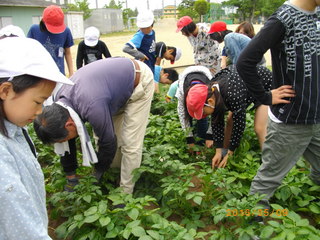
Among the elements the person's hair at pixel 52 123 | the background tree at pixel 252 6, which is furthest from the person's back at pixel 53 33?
the background tree at pixel 252 6

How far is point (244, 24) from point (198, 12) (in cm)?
3822

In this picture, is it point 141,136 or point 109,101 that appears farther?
point 141,136

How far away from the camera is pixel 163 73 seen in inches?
192

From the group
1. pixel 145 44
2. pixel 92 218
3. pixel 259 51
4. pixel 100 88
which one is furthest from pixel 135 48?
pixel 92 218

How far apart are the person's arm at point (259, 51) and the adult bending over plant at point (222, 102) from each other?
588 millimetres

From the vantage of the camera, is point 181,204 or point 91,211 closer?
point 91,211

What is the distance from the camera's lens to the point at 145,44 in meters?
4.59

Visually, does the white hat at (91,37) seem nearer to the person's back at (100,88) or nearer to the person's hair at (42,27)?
the person's hair at (42,27)

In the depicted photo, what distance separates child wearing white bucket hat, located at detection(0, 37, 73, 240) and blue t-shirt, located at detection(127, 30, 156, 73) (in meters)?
3.44

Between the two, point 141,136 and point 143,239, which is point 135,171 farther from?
point 143,239

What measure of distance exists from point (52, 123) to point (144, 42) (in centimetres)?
283

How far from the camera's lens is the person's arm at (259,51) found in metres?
1.81

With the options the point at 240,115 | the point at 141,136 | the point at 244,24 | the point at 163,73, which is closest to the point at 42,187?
the point at 141,136
